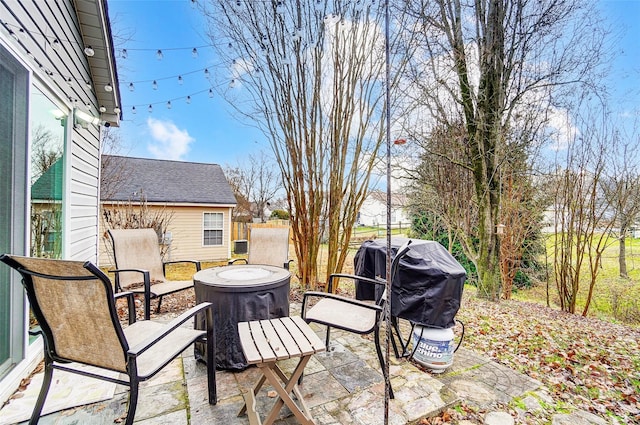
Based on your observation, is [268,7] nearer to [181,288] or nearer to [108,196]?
[181,288]

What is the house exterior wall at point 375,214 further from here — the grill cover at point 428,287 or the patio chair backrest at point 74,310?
the patio chair backrest at point 74,310

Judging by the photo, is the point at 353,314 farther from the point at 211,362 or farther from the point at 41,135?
the point at 41,135

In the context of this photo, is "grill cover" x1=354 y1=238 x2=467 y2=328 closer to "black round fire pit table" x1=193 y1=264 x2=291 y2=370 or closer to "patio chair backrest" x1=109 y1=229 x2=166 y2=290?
"black round fire pit table" x1=193 y1=264 x2=291 y2=370

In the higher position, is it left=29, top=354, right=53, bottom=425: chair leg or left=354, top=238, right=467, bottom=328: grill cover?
left=354, top=238, right=467, bottom=328: grill cover

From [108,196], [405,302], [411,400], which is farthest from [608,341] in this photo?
[108,196]

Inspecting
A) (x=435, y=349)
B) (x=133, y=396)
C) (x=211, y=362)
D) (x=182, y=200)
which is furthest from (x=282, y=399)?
(x=182, y=200)

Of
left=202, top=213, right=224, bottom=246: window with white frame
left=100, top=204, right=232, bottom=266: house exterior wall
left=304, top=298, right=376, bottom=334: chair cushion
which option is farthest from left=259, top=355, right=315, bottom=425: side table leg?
left=202, top=213, right=224, bottom=246: window with white frame

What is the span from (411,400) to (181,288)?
261cm

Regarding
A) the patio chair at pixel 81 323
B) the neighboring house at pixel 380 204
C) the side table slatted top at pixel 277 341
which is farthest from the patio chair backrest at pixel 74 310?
the neighboring house at pixel 380 204

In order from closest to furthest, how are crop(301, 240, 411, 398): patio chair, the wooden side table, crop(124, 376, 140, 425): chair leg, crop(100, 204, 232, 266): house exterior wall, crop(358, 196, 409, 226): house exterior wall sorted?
crop(124, 376, 140, 425): chair leg, the wooden side table, crop(301, 240, 411, 398): patio chair, crop(358, 196, 409, 226): house exterior wall, crop(100, 204, 232, 266): house exterior wall

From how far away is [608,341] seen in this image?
330 centimetres

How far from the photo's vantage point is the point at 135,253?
3506 millimetres

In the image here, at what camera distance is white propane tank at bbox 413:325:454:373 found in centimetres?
228

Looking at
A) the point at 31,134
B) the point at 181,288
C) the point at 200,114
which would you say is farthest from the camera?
the point at 200,114
